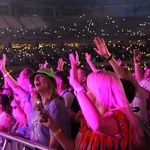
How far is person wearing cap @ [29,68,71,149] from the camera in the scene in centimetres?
358

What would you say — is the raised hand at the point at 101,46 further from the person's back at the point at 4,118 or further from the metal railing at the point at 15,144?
the person's back at the point at 4,118

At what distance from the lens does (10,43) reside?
3650 cm

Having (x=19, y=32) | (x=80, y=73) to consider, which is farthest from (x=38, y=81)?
(x=19, y=32)

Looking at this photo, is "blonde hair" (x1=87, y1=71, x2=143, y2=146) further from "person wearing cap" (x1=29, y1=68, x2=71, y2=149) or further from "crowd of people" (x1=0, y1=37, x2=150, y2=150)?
"person wearing cap" (x1=29, y1=68, x2=71, y2=149)

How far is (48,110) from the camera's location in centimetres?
367

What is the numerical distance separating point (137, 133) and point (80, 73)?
2472 millimetres

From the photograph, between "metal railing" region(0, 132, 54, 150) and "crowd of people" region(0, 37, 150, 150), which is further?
"metal railing" region(0, 132, 54, 150)

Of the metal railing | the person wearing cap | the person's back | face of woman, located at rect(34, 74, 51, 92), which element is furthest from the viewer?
the person's back

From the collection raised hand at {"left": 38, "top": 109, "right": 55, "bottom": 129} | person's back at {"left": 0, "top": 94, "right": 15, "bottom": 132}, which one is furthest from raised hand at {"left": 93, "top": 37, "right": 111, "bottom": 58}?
person's back at {"left": 0, "top": 94, "right": 15, "bottom": 132}

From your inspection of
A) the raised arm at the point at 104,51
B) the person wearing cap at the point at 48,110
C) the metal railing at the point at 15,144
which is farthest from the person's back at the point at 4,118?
the raised arm at the point at 104,51

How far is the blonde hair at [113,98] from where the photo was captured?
298cm

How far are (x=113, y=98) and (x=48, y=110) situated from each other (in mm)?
860

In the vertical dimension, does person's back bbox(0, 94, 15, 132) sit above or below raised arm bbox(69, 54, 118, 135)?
below

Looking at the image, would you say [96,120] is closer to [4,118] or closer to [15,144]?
[15,144]
